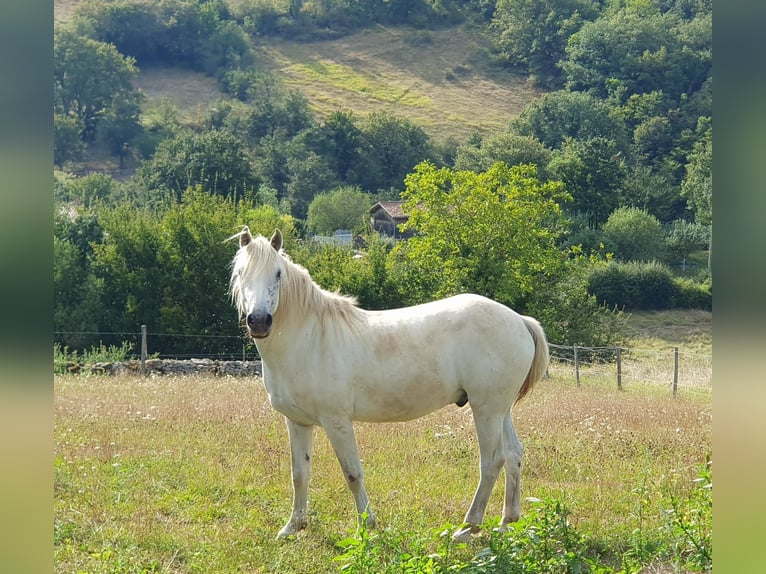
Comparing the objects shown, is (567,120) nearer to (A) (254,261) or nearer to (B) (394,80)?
(B) (394,80)

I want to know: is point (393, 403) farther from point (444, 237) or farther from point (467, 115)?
point (467, 115)

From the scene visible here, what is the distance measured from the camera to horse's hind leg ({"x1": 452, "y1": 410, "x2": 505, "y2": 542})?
6316mm

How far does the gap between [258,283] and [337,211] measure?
7237 centimetres

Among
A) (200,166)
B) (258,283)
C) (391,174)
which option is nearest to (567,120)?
(391,174)

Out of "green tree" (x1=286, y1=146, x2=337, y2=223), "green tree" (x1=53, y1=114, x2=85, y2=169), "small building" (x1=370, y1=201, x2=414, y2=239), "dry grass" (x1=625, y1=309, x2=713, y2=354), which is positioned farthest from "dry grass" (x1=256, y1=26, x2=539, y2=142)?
"dry grass" (x1=625, y1=309, x2=713, y2=354)

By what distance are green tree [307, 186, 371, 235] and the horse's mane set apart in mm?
68120

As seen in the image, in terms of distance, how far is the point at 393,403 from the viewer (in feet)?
20.8

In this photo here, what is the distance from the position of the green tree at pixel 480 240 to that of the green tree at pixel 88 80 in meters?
80.8

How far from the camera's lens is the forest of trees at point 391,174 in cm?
2931

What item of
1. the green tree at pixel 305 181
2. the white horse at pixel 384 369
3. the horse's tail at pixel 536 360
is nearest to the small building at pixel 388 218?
the green tree at pixel 305 181

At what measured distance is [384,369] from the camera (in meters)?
6.27

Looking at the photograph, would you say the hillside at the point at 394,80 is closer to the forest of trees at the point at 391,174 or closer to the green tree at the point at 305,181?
the forest of trees at the point at 391,174
